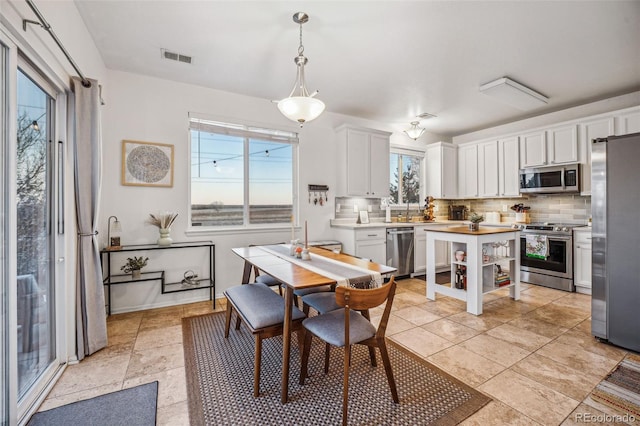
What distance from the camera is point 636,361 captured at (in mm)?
2266

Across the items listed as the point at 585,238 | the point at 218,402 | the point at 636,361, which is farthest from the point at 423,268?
the point at 218,402

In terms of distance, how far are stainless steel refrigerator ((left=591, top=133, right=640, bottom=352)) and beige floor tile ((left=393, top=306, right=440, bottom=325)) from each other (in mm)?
1384

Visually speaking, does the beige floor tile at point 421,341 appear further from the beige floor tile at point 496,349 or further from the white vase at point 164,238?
the white vase at point 164,238

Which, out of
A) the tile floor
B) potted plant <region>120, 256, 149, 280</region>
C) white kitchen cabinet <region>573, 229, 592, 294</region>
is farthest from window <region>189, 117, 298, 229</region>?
white kitchen cabinet <region>573, 229, 592, 294</region>

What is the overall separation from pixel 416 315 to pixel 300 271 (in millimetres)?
1851

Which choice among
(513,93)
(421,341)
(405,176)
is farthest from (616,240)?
(405,176)

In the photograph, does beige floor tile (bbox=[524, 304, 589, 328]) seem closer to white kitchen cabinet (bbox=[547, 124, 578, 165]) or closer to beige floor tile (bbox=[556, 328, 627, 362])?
beige floor tile (bbox=[556, 328, 627, 362])

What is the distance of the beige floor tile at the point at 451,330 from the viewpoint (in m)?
2.70

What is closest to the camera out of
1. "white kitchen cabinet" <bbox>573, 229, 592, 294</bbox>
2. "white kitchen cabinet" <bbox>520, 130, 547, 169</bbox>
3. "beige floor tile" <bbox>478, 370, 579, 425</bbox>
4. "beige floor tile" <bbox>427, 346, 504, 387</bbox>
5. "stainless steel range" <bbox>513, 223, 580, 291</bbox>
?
"beige floor tile" <bbox>478, 370, 579, 425</bbox>

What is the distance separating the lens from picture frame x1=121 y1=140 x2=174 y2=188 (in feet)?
10.9

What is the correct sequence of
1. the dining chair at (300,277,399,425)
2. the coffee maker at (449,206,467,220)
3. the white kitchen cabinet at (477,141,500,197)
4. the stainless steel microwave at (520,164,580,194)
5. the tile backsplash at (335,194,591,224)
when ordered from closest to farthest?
the dining chair at (300,277,399,425), the stainless steel microwave at (520,164,580,194), the tile backsplash at (335,194,591,224), the white kitchen cabinet at (477,141,500,197), the coffee maker at (449,206,467,220)

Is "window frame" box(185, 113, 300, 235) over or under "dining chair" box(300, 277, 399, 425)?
over

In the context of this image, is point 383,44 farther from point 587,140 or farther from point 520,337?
point 587,140

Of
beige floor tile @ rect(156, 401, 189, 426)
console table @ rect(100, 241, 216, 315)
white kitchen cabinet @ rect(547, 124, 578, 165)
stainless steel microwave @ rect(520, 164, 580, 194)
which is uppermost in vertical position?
white kitchen cabinet @ rect(547, 124, 578, 165)
